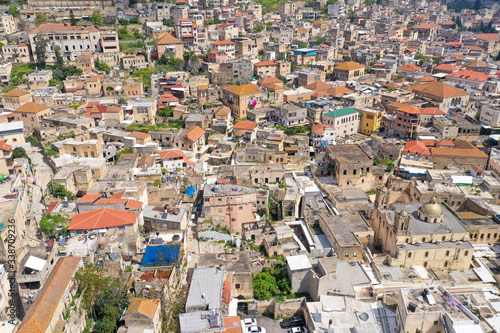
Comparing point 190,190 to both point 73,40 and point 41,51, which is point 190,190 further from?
point 73,40

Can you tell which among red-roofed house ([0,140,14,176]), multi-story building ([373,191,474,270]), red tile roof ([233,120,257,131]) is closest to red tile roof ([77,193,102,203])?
red-roofed house ([0,140,14,176])

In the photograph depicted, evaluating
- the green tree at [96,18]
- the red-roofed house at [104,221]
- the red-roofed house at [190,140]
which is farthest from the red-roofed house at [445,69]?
the red-roofed house at [104,221]

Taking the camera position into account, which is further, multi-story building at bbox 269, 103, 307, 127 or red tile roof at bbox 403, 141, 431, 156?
multi-story building at bbox 269, 103, 307, 127

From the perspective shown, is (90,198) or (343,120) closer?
(90,198)

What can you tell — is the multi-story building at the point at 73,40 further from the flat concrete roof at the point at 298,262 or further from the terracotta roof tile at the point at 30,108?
the flat concrete roof at the point at 298,262

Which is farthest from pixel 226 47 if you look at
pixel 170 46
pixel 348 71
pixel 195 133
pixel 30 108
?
pixel 30 108

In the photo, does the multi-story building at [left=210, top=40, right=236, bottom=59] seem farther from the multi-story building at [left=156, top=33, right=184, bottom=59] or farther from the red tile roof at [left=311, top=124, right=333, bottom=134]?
the red tile roof at [left=311, top=124, right=333, bottom=134]
